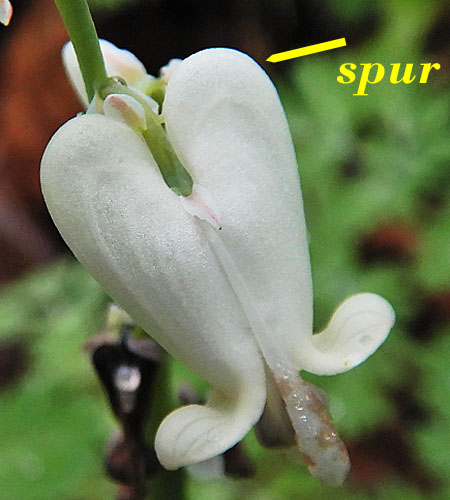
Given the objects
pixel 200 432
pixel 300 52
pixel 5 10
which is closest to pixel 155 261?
pixel 200 432

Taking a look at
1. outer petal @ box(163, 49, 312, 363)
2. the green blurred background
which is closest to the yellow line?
the green blurred background

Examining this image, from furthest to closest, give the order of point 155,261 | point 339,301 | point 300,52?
point 300,52, point 339,301, point 155,261

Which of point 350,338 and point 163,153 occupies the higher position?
point 163,153

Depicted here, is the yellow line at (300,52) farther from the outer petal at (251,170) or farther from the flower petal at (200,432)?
the flower petal at (200,432)

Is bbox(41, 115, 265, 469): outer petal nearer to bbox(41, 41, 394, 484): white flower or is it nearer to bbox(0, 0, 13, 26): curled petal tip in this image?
bbox(41, 41, 394, 484): white flower

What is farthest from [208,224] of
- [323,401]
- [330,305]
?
[330,305]

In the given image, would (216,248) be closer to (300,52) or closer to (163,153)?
(163,153)

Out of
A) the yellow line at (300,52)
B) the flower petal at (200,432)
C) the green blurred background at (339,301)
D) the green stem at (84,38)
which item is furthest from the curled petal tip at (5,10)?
the green blurred background at (339,301)
